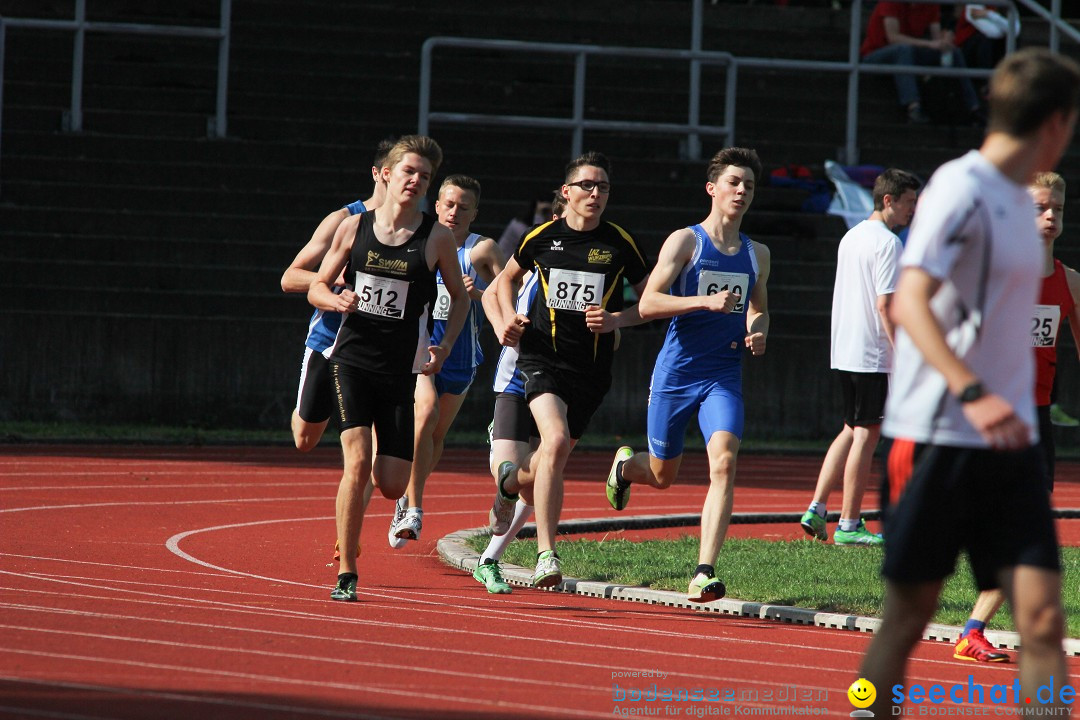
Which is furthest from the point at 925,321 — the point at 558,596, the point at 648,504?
the point at 648,504

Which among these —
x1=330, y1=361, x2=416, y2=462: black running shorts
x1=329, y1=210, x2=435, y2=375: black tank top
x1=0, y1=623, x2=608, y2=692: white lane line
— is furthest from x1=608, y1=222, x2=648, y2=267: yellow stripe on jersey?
x1=0, y1=623, x2=608, y2=692: white lane line

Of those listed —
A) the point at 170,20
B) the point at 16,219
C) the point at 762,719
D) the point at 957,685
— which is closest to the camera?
the point at 762,719

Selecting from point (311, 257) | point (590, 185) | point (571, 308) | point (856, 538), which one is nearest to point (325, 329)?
point (311, 257)

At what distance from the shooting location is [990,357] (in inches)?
170

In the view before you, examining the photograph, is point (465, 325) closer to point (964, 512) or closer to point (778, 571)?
point (778, 571)

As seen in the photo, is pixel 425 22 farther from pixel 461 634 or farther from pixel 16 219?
pixel 461 634

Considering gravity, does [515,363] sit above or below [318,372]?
above

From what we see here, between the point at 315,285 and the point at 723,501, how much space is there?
222 cm

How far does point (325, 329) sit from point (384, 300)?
3.77 ft

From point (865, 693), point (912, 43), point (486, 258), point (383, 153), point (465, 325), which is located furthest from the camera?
point (912, 43)

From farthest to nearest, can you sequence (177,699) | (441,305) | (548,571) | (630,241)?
(441,305)
(630,241)
(548,571)
(177,699)

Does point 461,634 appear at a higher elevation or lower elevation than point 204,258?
lower

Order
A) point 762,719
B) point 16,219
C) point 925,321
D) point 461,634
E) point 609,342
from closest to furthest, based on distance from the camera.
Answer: point 925,321 < point 762,719 < point 461,634 < point 609,342 < point 16,219

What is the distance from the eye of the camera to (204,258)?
62.6 feet
